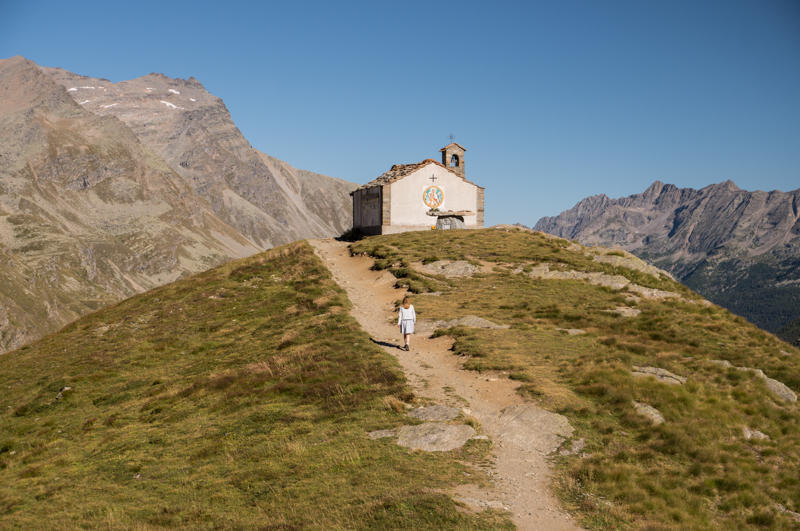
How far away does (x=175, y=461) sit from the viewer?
54.3ft

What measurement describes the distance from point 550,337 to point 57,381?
1109 inches

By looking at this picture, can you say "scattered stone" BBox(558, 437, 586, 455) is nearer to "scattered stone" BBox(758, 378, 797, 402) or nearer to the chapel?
"scattered stone" BBox(758, 378, 797, 402)

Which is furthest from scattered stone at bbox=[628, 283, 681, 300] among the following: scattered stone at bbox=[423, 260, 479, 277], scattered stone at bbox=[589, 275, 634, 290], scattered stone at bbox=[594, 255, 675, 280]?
scattered stone at bbox=[423, 260, 479, 277]

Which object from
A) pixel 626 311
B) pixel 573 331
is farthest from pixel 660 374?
pixel 626 311

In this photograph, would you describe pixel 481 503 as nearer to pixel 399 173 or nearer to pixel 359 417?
pixel 359 417

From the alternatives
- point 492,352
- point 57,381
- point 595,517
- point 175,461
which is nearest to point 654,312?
point 492,352

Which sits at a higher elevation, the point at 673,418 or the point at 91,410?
the point at 673,418

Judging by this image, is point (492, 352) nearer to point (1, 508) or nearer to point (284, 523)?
point (284, 523)

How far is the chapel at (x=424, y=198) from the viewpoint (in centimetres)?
6166

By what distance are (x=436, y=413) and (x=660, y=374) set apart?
33.4ft

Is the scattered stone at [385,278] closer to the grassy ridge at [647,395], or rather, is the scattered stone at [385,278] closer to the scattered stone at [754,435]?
the grassy ridge at [647,395]

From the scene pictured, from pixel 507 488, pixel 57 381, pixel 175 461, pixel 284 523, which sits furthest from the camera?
pixel 57 381

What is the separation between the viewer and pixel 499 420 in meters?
16.2

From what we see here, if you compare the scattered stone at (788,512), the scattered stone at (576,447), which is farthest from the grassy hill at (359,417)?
the scattered stone at (576,447)
